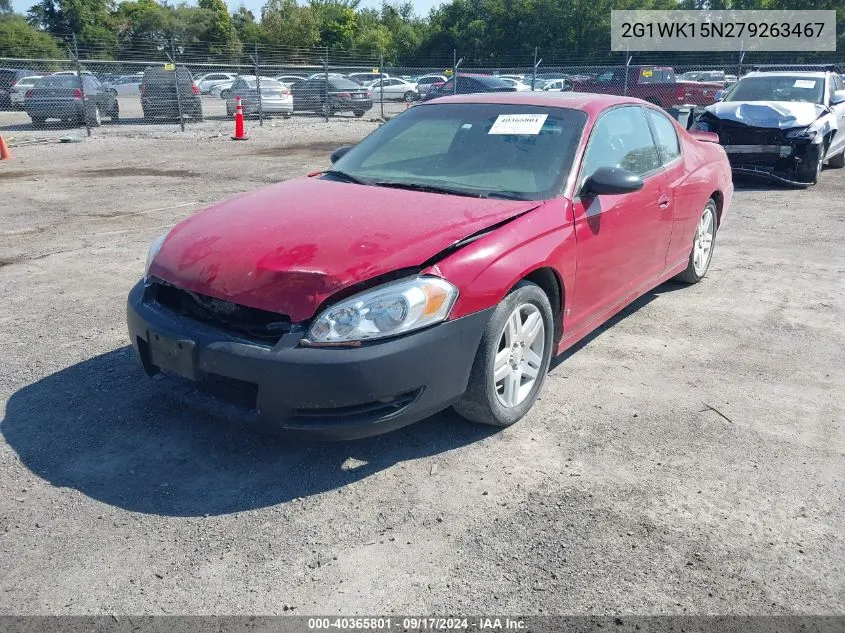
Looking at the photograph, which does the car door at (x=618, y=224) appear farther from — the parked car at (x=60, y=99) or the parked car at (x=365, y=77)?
the parked car at (x=365, y=77)

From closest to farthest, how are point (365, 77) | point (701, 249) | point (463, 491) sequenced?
1. point (463, 491)
2. point (701, 249)
3. point (365, 77)

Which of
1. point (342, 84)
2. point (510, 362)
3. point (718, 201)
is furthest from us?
point (342, 84)

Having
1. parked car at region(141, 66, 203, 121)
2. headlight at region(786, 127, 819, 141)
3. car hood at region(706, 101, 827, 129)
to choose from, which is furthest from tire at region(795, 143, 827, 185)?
parked car at region(141, 66, 203, 121)

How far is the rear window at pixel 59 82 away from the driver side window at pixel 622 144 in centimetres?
1726

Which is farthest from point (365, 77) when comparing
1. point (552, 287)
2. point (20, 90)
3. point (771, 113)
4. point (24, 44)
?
point (552, 287)

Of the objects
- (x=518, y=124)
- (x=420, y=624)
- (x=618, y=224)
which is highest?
(x=518, y=124)

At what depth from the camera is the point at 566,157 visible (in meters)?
4.00

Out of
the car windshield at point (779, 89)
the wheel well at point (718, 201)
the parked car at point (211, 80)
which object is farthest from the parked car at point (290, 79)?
the wheel well at point (718, 201)

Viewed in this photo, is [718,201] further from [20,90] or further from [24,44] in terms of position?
[24,44]

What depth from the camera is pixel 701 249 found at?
5.94m

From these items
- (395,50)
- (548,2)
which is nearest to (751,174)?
(548,2)

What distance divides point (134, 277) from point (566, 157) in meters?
3.75

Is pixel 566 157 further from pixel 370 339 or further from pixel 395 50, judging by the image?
pixel 395 50

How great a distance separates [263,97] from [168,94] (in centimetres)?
283
